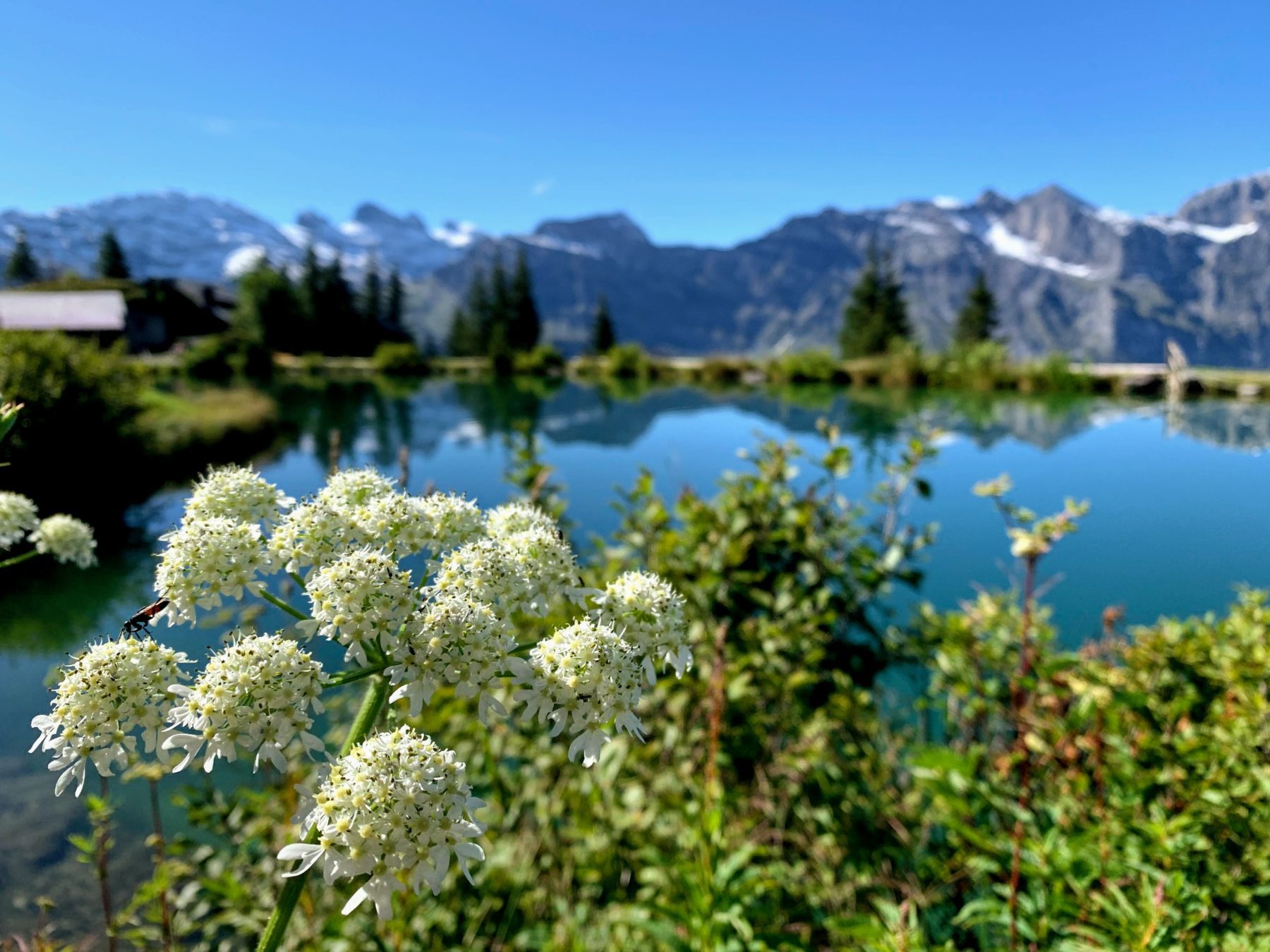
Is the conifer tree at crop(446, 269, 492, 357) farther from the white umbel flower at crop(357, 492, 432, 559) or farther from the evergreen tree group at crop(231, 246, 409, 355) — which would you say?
the white umbel flower at crop(357, 492, 432, 559)

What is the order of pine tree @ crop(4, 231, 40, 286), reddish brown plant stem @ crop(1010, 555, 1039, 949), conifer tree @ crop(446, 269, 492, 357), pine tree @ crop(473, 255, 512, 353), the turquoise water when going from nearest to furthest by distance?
1. reddish brown plant stem @ crop(1010, 555, 1039, 949)
2. the turquoise water
3. pine tree @ crop(473, 255, 512, 353)
4. conifer tree @ crop(446, 269, 492, 357)
5. pine tree @ crop(4, 231, 40, 286)

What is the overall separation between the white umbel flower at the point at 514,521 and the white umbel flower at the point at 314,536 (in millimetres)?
250

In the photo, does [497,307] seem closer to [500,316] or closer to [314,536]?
[500,316]

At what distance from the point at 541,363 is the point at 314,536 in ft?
111

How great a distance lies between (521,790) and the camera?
2463 millimetres

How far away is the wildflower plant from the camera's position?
78cm

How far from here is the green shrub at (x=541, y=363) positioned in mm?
32250

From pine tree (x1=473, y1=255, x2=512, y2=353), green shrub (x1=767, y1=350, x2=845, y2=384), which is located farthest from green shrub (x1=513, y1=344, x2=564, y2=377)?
pine tree (x1=473, y1=255, x2=512, y2=353)

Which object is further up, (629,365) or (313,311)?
(313,311)

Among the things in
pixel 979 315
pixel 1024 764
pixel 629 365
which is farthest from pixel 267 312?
pixel 1024 764

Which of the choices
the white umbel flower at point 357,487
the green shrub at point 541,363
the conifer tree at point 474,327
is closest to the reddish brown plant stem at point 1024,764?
the white umbel flower at point 357,487

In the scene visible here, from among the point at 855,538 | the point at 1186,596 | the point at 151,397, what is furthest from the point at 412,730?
the point at 151,397

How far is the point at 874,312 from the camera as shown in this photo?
148ft

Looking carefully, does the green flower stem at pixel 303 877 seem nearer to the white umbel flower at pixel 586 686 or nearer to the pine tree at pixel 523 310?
the white umbel flower at pixel 586 686
